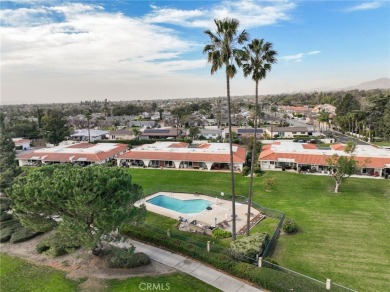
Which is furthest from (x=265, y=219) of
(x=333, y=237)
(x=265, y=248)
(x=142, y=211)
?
(x=142, y=211)

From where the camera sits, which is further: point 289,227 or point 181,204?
point 181,204

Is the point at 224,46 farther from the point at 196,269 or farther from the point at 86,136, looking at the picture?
the point at 86,136

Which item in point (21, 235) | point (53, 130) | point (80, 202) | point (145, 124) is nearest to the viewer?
point (80, 202)

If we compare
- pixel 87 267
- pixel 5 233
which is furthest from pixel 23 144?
pixel 87 267

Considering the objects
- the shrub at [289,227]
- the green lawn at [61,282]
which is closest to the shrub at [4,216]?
the green lawn at [61,282]

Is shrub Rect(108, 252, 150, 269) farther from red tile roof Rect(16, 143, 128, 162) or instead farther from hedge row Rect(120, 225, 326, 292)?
red tile roof Rect(16, 143, 128, 162)

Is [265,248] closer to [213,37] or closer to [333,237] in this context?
[333,237]
